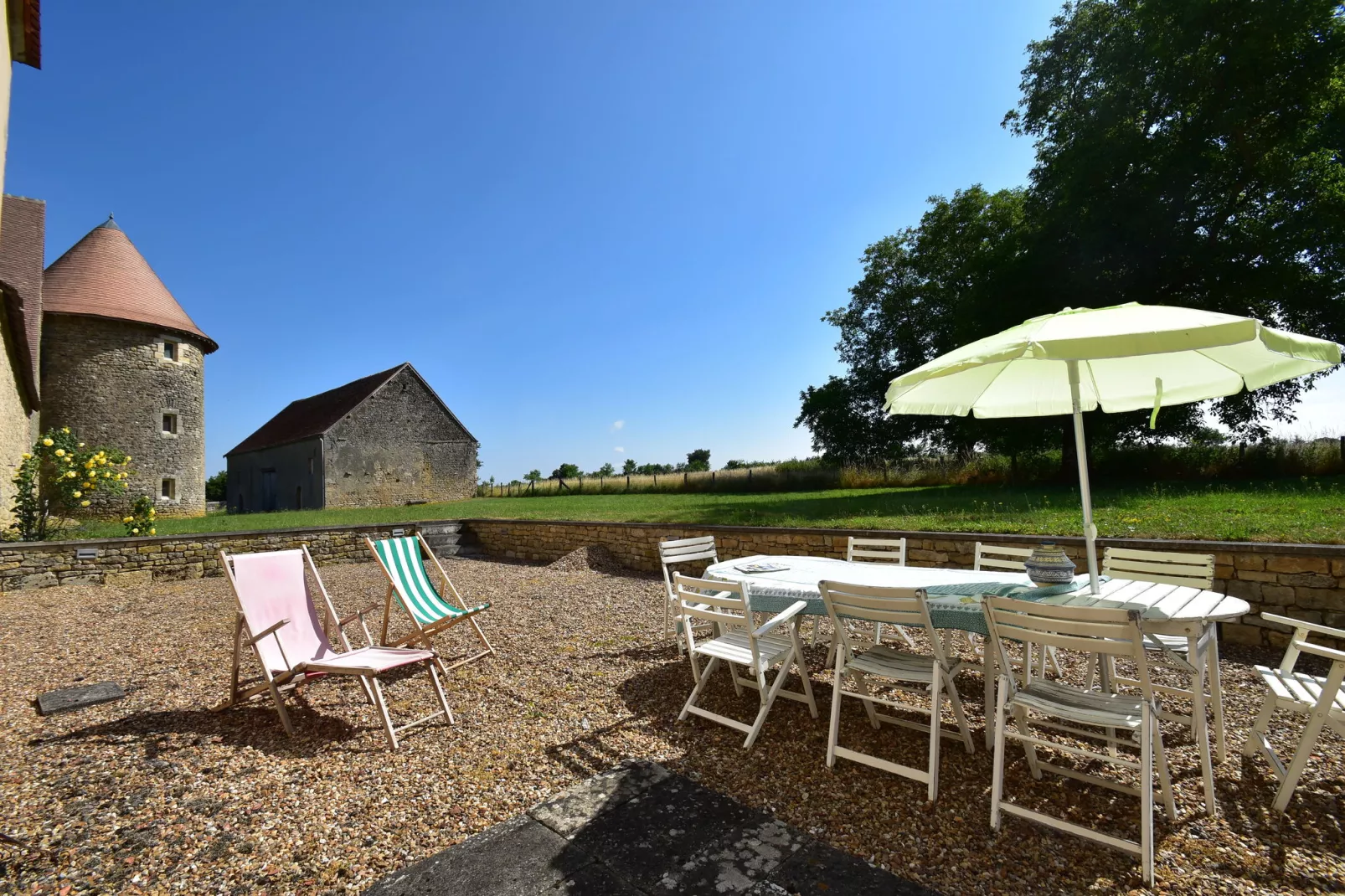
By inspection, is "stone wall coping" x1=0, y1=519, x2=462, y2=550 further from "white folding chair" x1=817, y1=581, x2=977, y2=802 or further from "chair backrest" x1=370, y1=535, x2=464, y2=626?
"white folding chair" x1=817, y1=581, x2=977, y2=802

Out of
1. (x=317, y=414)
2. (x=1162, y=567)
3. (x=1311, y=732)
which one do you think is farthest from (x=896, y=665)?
(x=317, y=414)

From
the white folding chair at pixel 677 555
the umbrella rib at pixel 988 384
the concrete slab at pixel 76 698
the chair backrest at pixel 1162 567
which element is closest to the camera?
the chair backrest at pixel 1162 567

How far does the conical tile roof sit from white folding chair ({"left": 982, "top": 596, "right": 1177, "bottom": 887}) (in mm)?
27647

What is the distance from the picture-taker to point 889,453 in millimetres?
30469

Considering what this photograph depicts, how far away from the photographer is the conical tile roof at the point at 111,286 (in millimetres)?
20484

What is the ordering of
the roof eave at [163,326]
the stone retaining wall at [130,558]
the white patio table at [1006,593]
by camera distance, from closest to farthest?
the white patio table at [1006,593] → the stone retaining wall at [130,558] → the roof eave at [163,326]

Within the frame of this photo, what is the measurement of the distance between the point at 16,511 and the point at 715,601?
13825mm

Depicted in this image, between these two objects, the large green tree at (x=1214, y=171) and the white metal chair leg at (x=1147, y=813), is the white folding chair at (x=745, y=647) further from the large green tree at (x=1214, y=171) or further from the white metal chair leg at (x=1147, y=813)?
the large green tree at (x=1214, y=171)

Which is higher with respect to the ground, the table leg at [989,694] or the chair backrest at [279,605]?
the chair backrest at [279,605]

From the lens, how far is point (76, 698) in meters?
4.29

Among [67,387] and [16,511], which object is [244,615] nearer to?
[16,511]

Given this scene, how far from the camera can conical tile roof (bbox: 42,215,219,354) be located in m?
20.5

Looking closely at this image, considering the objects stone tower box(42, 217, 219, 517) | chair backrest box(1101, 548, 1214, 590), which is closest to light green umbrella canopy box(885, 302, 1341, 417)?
chair backrest box(1101, 548, 1214, 590)

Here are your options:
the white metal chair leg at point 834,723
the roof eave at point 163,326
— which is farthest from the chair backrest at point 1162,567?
the roof eave at point 163,326
